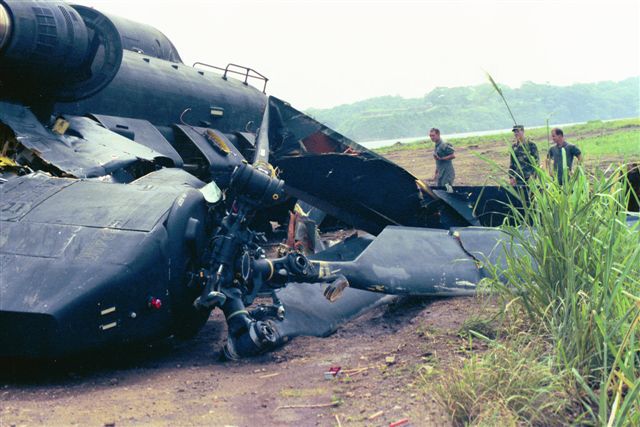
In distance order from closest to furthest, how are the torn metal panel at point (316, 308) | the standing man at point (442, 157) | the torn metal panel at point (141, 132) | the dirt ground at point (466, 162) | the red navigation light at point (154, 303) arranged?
the red navigation light at point (154, 303) → the torn metal panel at point (316, 308) → the torn metal panel at point (141, 132) → the standing man at point (442, 157) → the dirt ground at point (466, 162)

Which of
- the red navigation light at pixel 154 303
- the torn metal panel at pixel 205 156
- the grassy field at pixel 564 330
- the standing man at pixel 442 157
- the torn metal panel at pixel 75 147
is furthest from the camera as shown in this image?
the standing man at pixel 442 157

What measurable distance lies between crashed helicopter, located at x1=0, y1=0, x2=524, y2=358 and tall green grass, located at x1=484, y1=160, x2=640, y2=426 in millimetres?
1217

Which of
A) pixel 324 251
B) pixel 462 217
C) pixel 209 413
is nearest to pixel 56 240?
pixel 209 413

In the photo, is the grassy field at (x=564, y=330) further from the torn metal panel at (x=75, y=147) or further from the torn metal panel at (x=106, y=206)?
the torn metal panel at (x=75, y=147)

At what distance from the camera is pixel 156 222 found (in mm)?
4953

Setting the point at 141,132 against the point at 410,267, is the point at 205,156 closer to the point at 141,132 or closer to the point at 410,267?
the point at 141,132

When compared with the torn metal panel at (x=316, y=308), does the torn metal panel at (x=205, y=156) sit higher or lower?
higher

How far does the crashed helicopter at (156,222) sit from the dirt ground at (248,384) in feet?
0.72

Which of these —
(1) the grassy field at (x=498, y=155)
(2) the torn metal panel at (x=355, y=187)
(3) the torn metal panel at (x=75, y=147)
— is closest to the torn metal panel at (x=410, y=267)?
Answer: (2) the torn metal panel at (x=355, y=187)

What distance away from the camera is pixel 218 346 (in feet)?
19.0

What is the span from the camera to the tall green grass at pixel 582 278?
144 inches

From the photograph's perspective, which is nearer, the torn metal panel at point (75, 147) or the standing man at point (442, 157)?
the torn metal panel at point (75, 147)

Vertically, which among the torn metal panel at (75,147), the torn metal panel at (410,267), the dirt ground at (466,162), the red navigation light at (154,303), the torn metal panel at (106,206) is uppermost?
the torn metal panel at (75,147)

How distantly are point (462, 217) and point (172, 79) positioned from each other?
5.09m
